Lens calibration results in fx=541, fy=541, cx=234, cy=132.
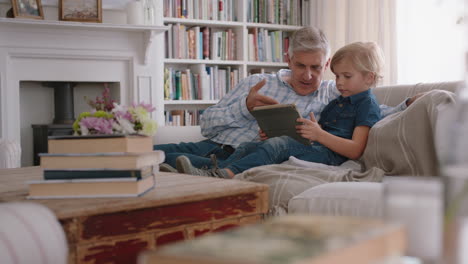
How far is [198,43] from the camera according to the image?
15.0ft

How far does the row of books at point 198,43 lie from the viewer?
14.8 ft

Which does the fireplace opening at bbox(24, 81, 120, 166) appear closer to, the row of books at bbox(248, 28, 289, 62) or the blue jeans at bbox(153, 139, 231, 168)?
the row of books at bbox(248, 28, 289, 62)

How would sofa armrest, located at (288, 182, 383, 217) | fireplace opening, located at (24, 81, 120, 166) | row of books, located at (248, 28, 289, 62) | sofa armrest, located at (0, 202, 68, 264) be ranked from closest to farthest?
sofa armrest, located at (0, 202, 68, 264) < sofa armrest, located at (288, 182, 383, 217) < fireplace opening, located at (24, 81, 120, 166) < row of books, located at (248, 28, 289, 62)

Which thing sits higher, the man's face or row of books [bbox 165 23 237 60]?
row of books [bbox 165 23 237 60]

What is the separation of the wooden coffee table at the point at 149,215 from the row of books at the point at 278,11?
3.62 metres

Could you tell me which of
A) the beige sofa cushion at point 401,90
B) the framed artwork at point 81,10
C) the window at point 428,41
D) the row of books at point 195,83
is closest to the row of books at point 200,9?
the row of books at point 195,83

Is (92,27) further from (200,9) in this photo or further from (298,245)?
(298,245)

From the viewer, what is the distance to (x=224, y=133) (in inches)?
102

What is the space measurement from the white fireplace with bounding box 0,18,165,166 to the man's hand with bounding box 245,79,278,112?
195 cm

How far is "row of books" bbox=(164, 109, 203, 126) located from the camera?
455 cm

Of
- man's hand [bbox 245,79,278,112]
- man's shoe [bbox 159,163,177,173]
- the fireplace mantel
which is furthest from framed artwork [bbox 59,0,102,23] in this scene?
man's shoe [bbox 159,163,177,173]

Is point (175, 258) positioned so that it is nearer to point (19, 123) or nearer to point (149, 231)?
point (149, 231)

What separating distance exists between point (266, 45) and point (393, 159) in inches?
129

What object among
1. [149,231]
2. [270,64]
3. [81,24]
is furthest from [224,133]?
[270,64]
